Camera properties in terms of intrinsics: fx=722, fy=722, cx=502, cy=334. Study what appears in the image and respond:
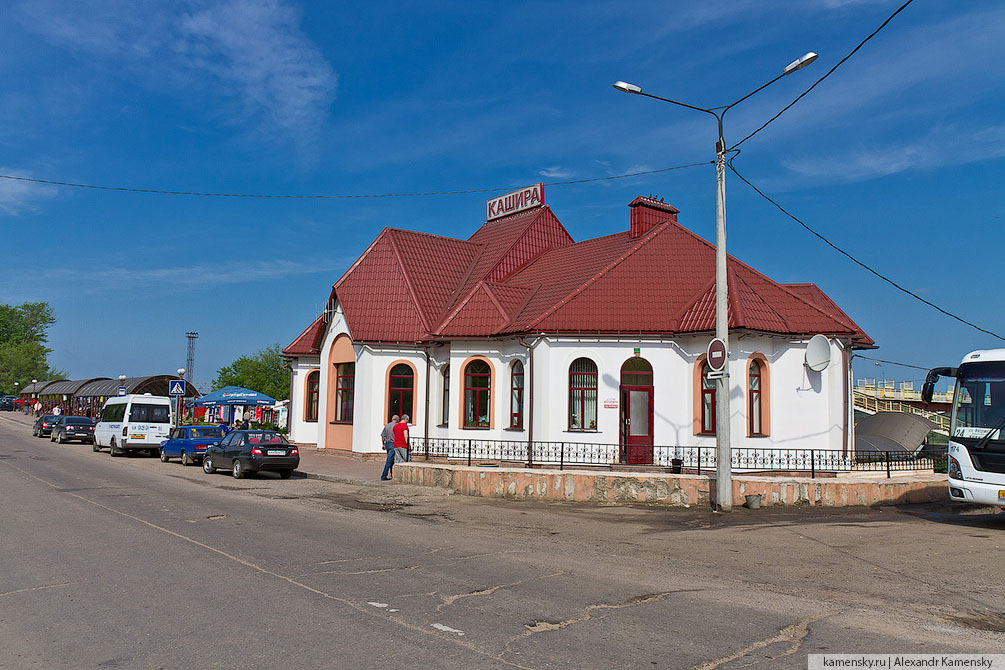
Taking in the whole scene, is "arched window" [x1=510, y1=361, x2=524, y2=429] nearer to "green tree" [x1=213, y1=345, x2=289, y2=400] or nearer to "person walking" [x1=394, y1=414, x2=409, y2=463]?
"person walking" [x1=394, y1=414, x2=409, y2=463]

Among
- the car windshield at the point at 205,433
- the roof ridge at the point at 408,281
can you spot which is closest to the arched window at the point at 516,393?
the roof ridge at the point at 408,281

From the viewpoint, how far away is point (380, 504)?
15.2 metres

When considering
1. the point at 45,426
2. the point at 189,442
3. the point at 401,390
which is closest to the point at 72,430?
the point at 45,426

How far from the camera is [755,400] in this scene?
21656 millimetres

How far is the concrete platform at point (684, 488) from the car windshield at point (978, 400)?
8.64 feet

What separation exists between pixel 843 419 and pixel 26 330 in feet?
433

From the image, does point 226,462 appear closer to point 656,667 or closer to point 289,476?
point 289,476

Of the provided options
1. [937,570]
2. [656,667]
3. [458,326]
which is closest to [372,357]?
[458,326]

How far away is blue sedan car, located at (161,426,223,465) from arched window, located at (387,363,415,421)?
20.4 feet

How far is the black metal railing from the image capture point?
18750 millimetres

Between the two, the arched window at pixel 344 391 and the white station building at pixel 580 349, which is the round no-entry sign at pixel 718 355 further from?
the arched window at pixel 344 391

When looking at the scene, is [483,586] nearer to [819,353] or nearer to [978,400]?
[978,400]

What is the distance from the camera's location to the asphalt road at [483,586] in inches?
218

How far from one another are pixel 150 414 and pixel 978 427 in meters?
28.1
